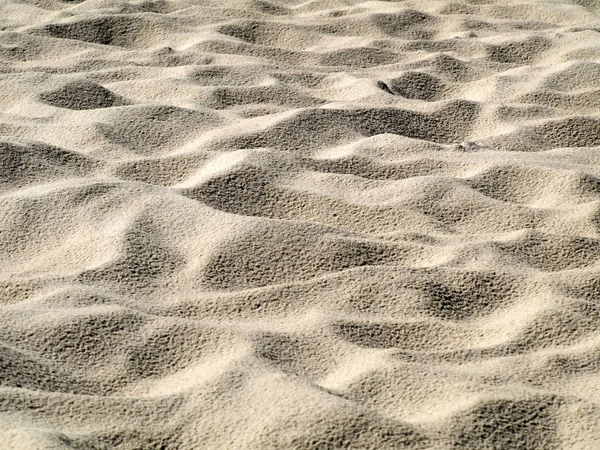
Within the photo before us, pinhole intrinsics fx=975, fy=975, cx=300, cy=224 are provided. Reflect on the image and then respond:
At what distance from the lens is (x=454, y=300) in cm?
159

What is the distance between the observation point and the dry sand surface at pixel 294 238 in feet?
4.18

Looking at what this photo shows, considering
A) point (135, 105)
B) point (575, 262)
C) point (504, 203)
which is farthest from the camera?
point (135, 105)

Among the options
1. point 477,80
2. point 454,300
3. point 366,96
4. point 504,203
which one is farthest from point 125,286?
point 477,80

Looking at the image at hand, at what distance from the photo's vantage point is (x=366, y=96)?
2.43 m

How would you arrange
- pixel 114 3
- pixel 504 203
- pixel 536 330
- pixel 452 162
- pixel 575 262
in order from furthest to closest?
pixel 114 3, pixel 452 162, pixel 504 203, pixel 575 262, pixel 536 330

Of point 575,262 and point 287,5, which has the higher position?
point 287,5

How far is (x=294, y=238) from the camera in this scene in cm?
172

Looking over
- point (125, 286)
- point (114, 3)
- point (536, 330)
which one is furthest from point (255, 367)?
point (114, 3)

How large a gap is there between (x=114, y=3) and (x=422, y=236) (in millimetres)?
1716

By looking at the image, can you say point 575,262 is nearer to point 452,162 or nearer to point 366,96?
point 452,162

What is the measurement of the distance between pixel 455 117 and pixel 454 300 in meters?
0.85

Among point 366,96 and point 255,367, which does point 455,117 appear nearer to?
point 366,96

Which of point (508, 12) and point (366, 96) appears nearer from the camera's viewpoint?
point (366, 96)

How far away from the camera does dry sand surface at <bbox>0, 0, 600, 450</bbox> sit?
1.27 meters
